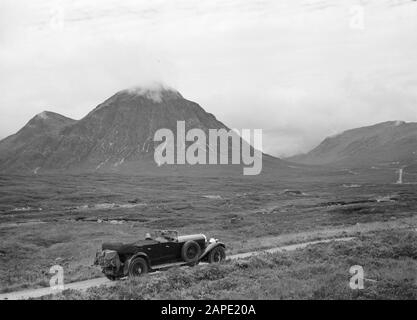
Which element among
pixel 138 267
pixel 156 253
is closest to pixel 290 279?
pixel 156 253

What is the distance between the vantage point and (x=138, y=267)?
2011 centimetres

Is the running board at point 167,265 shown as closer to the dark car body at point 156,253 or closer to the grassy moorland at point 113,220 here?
the dark car body at point 156,253

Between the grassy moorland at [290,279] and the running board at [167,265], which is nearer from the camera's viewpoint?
the grassy moorland at [290,279]

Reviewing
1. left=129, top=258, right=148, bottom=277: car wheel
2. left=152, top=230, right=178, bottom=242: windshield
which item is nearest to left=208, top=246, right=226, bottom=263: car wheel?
left=152, top=230, right=178, bottom=242: windshield

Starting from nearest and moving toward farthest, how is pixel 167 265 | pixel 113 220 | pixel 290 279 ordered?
→ 1. pixel 290 279
2. pixel 167 265
3. pixel 113 220

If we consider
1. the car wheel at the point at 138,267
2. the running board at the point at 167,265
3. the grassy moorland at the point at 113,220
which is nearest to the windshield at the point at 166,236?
the running board at the point at 167,265

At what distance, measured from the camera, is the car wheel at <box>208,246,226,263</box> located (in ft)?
74.6

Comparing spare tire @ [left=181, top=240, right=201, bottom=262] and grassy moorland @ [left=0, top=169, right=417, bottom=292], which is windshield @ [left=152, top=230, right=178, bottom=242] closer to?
spare tire @ [left=181, top=240, right=201, bottom=262]

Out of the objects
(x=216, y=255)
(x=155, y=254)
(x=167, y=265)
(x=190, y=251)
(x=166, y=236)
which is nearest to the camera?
(x=155, y=254)

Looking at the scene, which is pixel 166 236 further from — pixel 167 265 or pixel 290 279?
pixel 290 279

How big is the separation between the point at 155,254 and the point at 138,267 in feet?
3.70

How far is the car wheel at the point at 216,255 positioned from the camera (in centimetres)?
2273

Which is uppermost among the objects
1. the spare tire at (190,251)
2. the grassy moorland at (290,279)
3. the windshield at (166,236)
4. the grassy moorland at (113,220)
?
the windshield at (166,236)

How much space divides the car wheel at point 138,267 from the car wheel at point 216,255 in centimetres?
358
